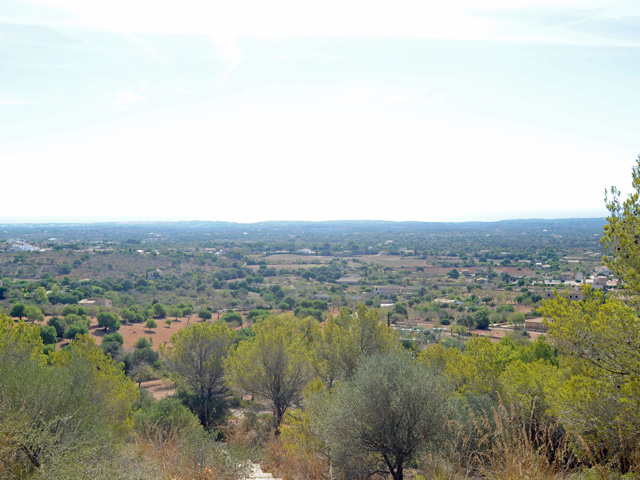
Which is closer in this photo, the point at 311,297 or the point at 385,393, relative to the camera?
the point at 385,393

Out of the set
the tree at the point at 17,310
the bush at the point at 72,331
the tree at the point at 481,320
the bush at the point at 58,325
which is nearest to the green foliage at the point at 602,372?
the bush at the point at 72,331

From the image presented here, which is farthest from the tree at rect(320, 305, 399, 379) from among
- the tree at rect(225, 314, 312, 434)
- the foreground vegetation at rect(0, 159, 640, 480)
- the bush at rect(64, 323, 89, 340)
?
the bush at rect(64, 323, 89, 340)


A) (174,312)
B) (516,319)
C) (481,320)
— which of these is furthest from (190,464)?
(174,312)

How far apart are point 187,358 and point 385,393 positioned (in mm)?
12983

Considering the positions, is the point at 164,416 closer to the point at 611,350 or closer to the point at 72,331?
→ the point at 611,350

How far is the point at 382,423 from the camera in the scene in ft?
26.7

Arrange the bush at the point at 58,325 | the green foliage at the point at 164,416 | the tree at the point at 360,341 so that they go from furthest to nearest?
1. the bush at the point at 58,325
2. the tree at the point at 360,341
3. the green foliage at the point at 164,416

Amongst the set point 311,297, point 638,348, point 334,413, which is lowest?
point 311,297

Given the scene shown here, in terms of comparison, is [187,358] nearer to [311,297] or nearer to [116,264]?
[311,297]

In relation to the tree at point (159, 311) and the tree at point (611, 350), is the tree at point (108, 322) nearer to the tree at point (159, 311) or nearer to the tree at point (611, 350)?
the tree at point (159, 311)

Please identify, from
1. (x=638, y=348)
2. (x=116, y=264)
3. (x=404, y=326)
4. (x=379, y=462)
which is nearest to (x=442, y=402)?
(x=379, y=462)

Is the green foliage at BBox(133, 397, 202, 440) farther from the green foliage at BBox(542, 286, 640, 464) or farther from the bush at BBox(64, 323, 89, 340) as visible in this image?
the bush at BBox(64, 323, 89, 340)

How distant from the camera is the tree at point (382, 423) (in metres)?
8.02

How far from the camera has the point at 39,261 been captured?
87312mm
